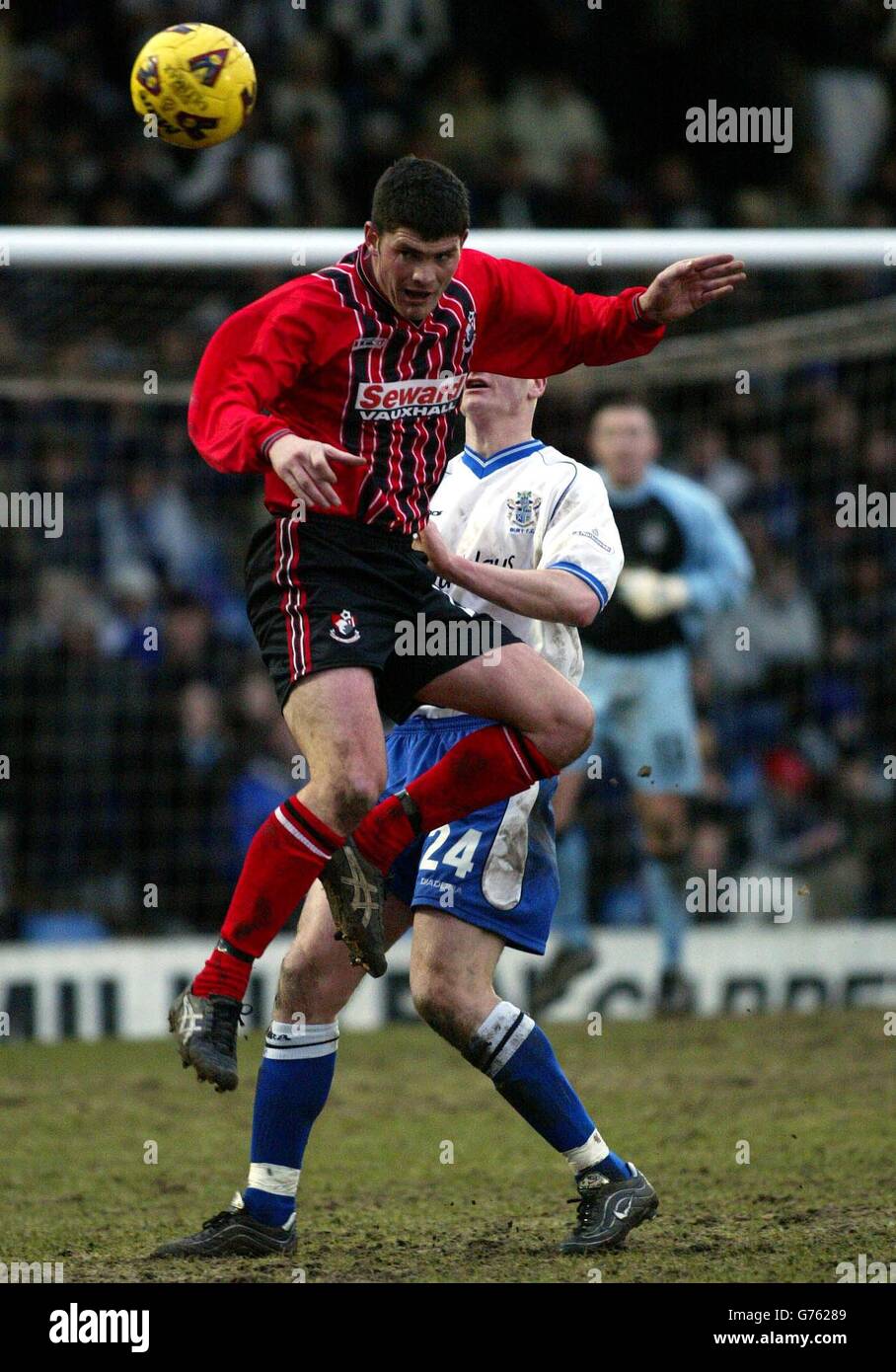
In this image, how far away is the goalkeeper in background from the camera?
879 cm

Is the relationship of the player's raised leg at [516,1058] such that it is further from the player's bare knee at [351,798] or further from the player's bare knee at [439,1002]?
the player's bare knee at [351,798]

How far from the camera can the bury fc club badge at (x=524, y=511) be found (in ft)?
16.8

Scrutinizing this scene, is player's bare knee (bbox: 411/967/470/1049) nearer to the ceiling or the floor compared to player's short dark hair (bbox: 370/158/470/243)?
nearer to the floor

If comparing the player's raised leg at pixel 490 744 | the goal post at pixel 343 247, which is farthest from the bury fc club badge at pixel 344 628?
the goal post at pixel 343 247

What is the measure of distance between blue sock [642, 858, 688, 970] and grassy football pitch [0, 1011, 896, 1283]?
0.34 meters

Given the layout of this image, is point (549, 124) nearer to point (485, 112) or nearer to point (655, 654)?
point (485, 112)

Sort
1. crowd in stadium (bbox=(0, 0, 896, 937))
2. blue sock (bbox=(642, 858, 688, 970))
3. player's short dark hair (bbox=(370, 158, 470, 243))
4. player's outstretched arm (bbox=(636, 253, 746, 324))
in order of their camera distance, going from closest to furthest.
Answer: player's short dark hair (bbox=(370, 158, 470, 243)), player's outstretched arm (bbox=(636, 253, 746, 324)), blue sock (bbox=(642, 858, 688, 970)), crowd in stadium (bbox=(0, 0, 896, 937))

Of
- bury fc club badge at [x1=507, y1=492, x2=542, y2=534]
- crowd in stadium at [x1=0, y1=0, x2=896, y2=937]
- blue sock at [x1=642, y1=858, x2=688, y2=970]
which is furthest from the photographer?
crowd in stadium at [x1=0, y1=0, x2=896, y2=937]

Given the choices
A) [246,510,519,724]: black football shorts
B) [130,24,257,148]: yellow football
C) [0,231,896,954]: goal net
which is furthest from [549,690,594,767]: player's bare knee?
[0,231,896,954]: goal net

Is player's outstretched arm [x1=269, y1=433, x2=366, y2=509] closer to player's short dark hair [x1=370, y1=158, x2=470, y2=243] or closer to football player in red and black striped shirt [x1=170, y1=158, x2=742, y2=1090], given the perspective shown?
football player in red and black striped shirt [x1=170, y1=158, x2=742, y2=1090]

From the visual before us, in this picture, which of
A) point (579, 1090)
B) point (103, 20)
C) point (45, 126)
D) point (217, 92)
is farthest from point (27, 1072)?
point (103, 20)

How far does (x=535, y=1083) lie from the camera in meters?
4.71
